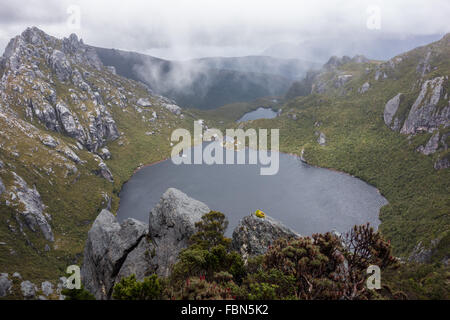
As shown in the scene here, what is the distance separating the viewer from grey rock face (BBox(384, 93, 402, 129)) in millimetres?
137625

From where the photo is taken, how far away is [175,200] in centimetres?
4144

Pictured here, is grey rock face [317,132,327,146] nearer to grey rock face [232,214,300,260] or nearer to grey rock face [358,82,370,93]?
grey rock face [358,82,370,93]

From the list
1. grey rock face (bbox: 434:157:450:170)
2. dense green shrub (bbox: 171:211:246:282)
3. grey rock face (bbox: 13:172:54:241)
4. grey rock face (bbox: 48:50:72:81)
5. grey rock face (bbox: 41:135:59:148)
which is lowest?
dense green shrub (bbox: 171:211:246:282)

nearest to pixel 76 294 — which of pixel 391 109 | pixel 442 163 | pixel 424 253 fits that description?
pixel 424 253

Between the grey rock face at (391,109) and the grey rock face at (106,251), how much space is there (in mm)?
141776

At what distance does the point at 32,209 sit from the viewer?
260ft

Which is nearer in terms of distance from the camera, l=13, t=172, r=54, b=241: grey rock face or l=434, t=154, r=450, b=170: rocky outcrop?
l=13, t=172, r=54, b=241: grey rock face

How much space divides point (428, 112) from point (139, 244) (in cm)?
13433

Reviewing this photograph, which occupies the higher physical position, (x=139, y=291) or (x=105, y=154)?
(x=105, y=154)

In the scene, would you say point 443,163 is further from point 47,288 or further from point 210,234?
point 47,288

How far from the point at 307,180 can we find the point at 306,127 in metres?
80.6

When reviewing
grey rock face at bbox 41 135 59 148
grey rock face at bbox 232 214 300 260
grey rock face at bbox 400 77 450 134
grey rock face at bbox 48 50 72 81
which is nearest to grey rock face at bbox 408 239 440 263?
grey rock face at bbox 232 214 300 260

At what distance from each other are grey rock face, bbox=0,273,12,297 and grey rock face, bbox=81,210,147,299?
1973 centimetres
